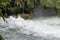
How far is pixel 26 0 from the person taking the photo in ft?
36.8

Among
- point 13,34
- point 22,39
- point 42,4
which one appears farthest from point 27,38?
point 42,4

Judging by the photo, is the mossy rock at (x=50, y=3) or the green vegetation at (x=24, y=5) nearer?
the green vegetation at (x=24, y=5)

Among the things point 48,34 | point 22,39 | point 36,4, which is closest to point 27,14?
point 36,4

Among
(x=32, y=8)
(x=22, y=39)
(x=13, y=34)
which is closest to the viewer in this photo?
(x=22, y=39)

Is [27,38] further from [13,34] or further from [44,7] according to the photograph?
[44,7]

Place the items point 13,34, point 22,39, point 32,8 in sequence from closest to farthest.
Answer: point 22,39, point 13,34, point 32,8

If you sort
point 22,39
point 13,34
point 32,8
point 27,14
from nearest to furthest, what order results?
point 22,39
point 13,34
point 27,14
point 32,8

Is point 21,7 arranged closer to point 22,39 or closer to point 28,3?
point 28,3

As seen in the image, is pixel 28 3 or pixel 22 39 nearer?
pixel 22 39

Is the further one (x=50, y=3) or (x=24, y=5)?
(x=50, y=3)

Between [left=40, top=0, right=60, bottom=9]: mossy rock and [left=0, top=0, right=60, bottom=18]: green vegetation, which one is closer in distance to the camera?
A: [left=0, top=0, right=60, bottom=18]: green vegetation

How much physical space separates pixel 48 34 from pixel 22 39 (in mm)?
1110

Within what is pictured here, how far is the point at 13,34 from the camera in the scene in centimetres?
642

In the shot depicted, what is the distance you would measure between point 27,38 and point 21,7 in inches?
197
